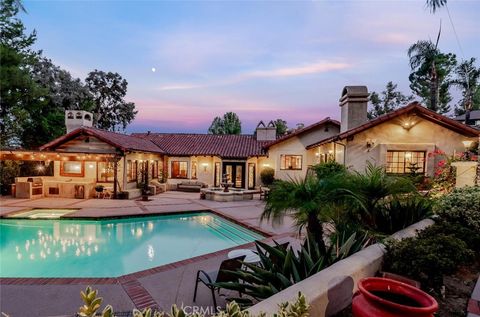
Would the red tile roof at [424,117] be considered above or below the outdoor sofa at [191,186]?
above

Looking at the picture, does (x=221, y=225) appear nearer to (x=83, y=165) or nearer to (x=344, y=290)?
(x=344, y=290)

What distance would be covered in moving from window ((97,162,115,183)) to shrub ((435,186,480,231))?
1837 cm

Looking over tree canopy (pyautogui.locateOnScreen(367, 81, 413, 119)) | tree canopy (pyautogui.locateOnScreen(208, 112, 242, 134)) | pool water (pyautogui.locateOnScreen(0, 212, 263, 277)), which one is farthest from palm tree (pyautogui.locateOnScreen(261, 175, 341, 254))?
tree canopy (pyautogui.locateOnScreen(367, 81, 413, 119))

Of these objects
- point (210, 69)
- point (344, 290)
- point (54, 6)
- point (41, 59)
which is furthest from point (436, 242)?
point (41, 59)

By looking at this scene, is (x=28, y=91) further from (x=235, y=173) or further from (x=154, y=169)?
(x=235, y=173)

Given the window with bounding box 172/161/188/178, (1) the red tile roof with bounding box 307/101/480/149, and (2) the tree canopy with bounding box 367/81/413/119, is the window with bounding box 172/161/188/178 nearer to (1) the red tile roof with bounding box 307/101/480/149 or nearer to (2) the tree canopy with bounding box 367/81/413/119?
(1) the red tile roof with bounding box 307/101/480/149

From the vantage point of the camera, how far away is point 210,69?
80.0 feet

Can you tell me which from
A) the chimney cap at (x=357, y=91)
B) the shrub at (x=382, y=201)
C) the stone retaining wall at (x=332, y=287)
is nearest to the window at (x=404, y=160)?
the chimney cap at (x=357, y=91)

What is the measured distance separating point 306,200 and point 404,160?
12.1 m

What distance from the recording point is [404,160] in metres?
13.9

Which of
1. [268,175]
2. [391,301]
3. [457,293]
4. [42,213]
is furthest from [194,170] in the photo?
[391,301]

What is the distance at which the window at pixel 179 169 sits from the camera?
24016 mm

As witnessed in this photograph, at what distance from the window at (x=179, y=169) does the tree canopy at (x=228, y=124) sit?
1972 cm

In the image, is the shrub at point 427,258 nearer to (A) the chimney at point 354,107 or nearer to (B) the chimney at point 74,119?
(A) the chimney at point 354,107
